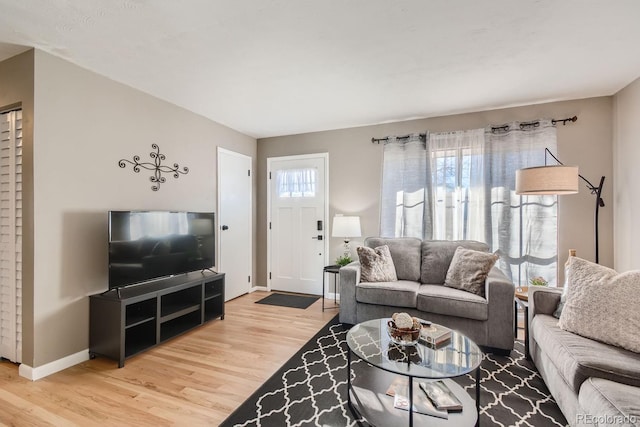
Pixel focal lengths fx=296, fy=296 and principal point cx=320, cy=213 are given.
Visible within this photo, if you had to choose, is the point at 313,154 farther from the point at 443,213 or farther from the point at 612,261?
the point at 612,261

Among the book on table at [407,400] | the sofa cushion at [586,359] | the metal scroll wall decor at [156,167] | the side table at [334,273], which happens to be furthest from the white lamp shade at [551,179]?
the metal scroll wall decor at [156,167]

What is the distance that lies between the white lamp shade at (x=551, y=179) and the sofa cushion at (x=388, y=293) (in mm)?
1414

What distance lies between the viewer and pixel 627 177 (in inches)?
114

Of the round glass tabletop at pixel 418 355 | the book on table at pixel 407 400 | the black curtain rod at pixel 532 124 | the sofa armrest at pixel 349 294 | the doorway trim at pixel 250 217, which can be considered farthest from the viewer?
the doorway trim at pixel 250 217

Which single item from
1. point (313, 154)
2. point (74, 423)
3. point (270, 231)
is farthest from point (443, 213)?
point (74, 423)

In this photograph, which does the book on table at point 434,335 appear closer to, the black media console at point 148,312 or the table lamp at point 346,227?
the table lamp at point 346,227

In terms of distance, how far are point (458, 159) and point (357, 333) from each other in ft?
8.55

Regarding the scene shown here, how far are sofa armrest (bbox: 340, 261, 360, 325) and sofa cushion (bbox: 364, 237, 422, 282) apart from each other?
0.56 metres

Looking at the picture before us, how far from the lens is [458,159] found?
365 cm

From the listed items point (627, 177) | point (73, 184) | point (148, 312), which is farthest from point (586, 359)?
point (73, 184)

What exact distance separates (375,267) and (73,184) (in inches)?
113

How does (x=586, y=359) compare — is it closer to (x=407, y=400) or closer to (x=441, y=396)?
(x=441, y=396)

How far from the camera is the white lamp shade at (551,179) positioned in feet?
8.34

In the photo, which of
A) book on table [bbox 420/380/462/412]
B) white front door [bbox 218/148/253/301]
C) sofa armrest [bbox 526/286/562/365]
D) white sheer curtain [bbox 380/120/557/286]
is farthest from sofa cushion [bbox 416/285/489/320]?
white front door [bbox 218/148/253/301]
